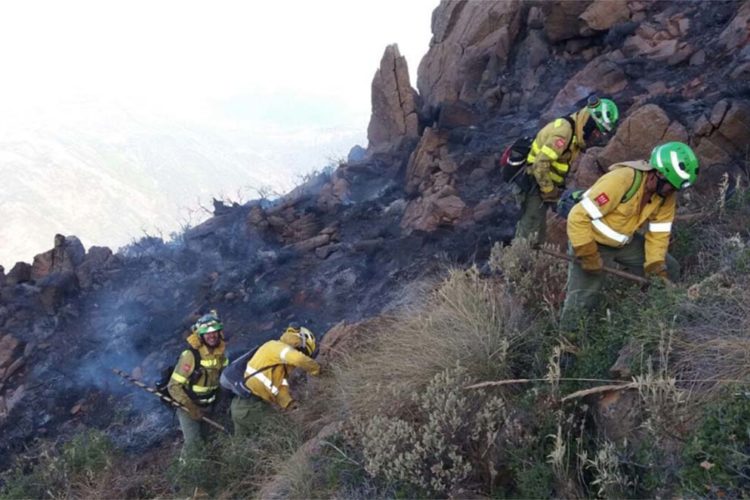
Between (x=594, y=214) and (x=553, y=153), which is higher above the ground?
(x=553, y=153)

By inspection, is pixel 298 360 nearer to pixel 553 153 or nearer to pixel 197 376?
pixel 197 376

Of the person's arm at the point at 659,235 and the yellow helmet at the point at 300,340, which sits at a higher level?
the yellow helmet at the point at 300,340

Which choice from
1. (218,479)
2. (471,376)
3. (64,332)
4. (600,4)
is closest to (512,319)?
(471,376)

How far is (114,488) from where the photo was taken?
6602 millimetres

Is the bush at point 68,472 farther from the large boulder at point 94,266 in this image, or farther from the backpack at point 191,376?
the large boulder at point 94,266

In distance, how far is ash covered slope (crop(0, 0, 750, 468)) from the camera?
27.8 ft

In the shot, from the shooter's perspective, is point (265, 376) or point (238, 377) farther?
point (238, 377)

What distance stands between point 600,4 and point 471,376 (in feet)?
28.1

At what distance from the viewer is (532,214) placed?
6891 millimetres

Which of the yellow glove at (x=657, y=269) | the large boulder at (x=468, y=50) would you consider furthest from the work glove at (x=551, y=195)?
the large boulder at (x=468, y=50)

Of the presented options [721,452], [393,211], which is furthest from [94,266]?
[721,452]

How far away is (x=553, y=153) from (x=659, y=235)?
1.89 meters

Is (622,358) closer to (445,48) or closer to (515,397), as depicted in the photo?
(515,397)

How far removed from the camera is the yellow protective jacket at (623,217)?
4672 millimetres
